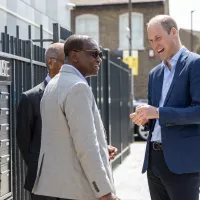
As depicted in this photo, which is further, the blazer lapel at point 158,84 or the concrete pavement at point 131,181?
the concrete pavement at point 131,181

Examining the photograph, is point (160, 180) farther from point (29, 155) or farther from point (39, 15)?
point (39, 15)

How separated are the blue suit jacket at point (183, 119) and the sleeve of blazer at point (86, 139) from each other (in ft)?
2.07

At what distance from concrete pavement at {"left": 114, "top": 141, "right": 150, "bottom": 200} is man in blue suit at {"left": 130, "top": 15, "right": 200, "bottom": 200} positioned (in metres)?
4.46

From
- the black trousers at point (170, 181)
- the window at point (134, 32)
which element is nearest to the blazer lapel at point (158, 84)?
the black trousers at point (170, 181)

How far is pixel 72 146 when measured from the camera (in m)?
2.76

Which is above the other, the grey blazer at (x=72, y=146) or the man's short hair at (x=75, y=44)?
the man's short hair at (x=75, y=44)

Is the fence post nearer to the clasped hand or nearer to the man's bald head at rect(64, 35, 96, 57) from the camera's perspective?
the clasped hand

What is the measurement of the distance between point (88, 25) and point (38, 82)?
2659cm

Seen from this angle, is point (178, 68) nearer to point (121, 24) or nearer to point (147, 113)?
point (147, 113)

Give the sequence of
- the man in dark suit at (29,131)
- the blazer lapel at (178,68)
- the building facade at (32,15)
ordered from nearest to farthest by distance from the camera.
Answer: the blazer lapel at (178,68) < the man in dark suit at (29,131) < the building facade at (32,15)

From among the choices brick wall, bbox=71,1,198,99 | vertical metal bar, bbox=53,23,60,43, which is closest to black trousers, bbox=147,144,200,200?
vertical metal bar, bbox=53,23,60,43

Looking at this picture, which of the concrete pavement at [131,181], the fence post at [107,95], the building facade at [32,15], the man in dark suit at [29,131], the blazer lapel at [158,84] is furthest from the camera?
the fence post at [107,95]

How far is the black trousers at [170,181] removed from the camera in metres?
3.15

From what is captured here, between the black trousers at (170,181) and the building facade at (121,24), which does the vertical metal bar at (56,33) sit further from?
the building facade at (121,24)
